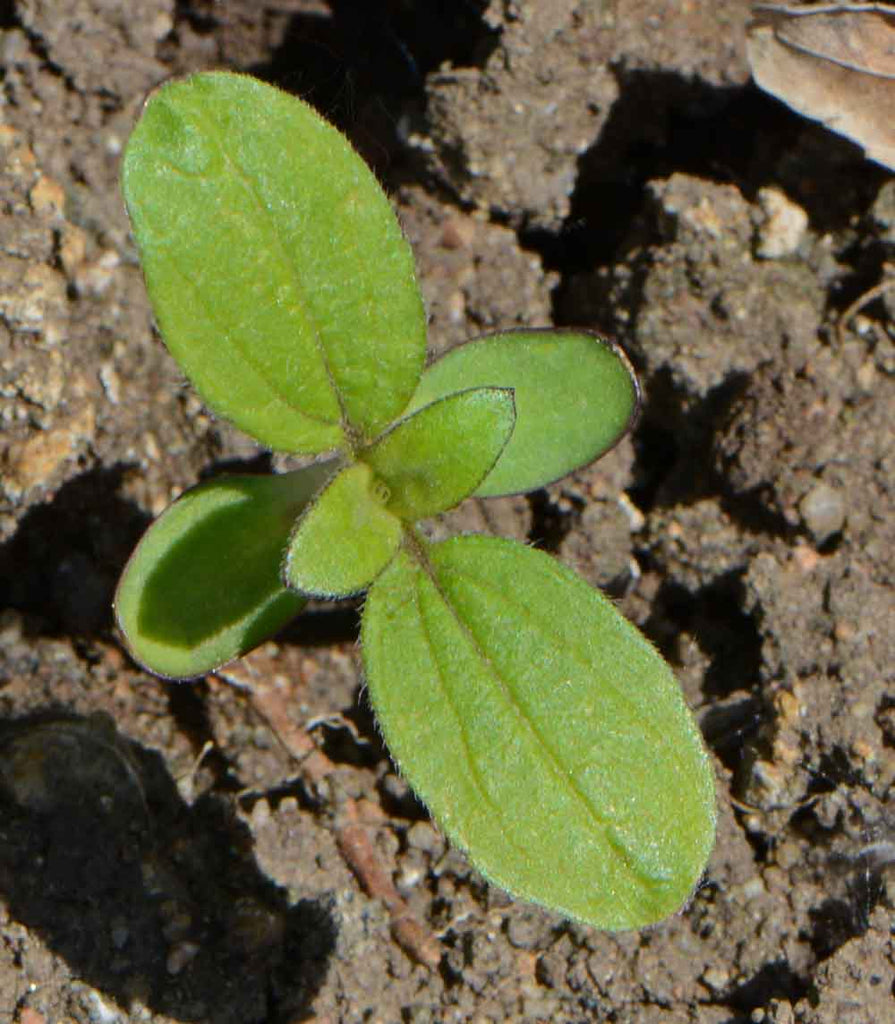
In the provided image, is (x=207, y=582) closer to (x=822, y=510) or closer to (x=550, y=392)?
(x=550, y=392)

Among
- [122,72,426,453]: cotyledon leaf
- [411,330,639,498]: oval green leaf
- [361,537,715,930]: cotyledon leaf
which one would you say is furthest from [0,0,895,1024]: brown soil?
[122,72,426,453]: cotyledon leaf

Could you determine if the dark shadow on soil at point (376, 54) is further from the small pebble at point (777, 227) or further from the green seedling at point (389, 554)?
the green seedling at point (389, 554)

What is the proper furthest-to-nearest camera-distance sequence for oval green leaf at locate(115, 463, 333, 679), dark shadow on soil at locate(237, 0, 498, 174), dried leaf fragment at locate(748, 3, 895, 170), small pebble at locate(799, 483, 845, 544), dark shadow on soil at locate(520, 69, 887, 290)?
dark shadow on soil at locate(237, 0, 498, 174), dark shadow on soil at locate(520, 69, 887, 290), dried leaf fragment at locate(748, 3, 895, 170), small pebble at locate(799, 483, 845, 544), oval green leaf at locate(115, 463, 333, 679)

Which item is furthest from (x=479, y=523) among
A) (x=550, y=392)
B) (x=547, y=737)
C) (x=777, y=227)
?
(x=777, y=227)

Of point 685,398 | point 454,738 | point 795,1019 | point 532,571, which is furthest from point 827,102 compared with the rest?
point 795,1019

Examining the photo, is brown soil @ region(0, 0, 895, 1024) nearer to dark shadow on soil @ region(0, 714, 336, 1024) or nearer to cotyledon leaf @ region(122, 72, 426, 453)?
dark shadow on soil @ region(0, 714, 336, 1024)

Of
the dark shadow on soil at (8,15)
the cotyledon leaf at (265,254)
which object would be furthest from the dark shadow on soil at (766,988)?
the dark shadow on soil at (8,15)

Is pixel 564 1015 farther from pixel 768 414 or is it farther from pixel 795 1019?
pixel 768 414
